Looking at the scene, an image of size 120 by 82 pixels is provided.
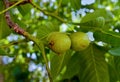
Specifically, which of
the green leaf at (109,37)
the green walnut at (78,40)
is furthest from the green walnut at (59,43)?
the green leaf at (109,37)

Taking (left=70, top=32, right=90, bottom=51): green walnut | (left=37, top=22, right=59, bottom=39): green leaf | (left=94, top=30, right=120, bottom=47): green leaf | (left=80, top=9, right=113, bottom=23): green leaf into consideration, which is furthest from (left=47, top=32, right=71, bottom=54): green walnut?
(left=80, top=9, right=113, bottom=23): green leaf

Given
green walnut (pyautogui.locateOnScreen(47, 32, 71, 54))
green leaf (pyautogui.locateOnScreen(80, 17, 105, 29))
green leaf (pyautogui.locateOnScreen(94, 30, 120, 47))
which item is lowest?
green leaf (pyautogui.locateOnScreen(94, 30, 120, 47))

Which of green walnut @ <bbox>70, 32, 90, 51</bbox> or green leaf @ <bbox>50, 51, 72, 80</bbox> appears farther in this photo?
green leaf @ <bbox>50, 51, 72, 80</bbox>

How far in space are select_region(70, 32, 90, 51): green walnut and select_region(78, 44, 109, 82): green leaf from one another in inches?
8.6

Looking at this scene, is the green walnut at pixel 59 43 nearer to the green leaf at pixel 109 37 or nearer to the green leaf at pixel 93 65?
the green leaf at pixel 109 37

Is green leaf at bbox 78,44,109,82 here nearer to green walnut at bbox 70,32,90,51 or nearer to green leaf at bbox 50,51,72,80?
green leaf at bbox 50,51,72,80

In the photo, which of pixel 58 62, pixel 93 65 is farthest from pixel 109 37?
pixel 58 62

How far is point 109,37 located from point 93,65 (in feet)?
0.77

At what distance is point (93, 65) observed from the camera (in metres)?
1.77

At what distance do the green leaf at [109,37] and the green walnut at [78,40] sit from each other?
0.27 ft

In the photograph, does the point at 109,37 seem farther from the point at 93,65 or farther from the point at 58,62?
the point at 58,62

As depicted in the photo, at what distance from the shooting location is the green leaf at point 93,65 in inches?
68.6

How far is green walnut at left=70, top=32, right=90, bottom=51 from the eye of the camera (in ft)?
5.02

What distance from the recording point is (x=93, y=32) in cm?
166
